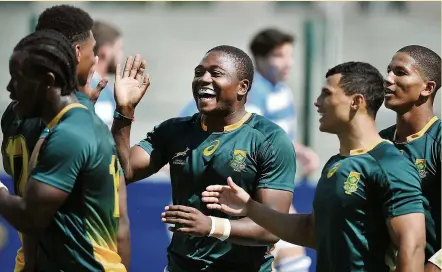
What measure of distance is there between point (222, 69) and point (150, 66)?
8.01 meters

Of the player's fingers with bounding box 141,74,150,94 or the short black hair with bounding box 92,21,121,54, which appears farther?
the short black hair with bounding box 92,21,121,54

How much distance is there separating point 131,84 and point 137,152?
0.43 m

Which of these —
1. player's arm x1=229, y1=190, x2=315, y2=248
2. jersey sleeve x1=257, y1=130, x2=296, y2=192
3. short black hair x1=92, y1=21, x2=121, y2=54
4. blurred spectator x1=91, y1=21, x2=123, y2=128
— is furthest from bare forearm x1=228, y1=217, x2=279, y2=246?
short black hair x1=92, y1=21, x2=121, y2=54

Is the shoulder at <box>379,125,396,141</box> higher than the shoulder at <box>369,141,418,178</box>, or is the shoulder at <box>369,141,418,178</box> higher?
the shoulder at <box>369,141,418,178</box>

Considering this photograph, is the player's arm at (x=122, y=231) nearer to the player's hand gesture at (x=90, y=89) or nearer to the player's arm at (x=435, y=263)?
the player's hand gesture at (x=90, y=89)

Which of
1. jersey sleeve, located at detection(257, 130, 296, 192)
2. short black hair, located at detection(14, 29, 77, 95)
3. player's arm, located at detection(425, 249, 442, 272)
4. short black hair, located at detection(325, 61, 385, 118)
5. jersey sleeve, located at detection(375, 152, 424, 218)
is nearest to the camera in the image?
short black hair, located at detection(14, 29, 77, 95)

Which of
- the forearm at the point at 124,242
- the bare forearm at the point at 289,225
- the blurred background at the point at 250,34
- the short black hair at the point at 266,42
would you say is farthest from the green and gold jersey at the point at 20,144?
the blurred background at the point at 250,34

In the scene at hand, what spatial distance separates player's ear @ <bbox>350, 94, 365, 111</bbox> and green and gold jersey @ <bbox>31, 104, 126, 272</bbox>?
135 centimetres

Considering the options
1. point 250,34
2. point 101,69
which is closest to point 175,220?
point 101,69

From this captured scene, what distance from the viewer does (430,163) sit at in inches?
239

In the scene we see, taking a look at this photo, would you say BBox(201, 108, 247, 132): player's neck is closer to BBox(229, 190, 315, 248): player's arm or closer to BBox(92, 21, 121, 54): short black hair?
BBox(229, 190, 315, 248): player's arm

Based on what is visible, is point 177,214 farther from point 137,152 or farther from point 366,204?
point 366,204

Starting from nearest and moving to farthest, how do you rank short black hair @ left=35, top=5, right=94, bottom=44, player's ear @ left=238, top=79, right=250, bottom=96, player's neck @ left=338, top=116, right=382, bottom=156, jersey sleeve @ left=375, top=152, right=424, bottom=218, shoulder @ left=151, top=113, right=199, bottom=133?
1. jersey sleeve @ left=375, top=152, right=424, bottom=218
2. player's neck @ left=338, top=116, right=382, bottom=156
3. short black hair @ left=35, top=5, right=94, bottom=44
4. player's ear @ left=238, top=79, right=250, bottom=96
5. shoulder @ left=151, top=113, right=199, bottom=133

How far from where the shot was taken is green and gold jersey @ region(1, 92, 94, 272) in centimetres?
551
